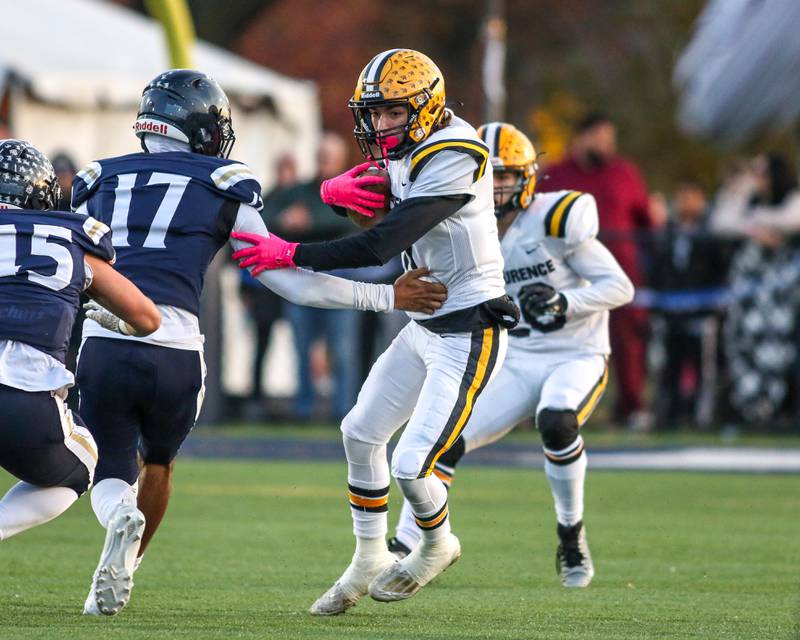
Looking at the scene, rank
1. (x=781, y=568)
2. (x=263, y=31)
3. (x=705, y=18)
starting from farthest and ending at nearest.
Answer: (x=263, y=31), (x=781, y=568), (x=705, y=18)

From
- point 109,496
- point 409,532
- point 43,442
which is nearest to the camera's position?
point 43,442

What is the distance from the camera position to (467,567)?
7.52 metres

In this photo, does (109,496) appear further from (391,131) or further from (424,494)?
(391,131)

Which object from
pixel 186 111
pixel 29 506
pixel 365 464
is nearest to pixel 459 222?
pixel 365 464

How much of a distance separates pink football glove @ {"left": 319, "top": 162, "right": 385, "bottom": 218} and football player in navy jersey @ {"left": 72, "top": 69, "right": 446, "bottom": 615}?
1.20 feet

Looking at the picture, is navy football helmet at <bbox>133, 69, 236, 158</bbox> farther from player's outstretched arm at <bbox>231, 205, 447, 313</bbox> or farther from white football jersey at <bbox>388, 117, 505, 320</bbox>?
white football jersey at <bbox>388, 117, 505, 320</bbox>

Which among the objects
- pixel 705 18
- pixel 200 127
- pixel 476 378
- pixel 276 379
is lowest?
pixel 276 379

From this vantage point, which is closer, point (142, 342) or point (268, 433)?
point (142, 342)

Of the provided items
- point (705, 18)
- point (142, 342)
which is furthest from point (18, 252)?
point (705, 18)

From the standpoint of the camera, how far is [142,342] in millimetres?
5965

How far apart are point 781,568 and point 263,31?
1102 inches

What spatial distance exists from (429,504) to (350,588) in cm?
40

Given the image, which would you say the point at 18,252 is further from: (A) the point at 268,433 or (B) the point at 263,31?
(B) the point at 263,31

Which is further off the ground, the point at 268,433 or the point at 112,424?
the point at 112,424
